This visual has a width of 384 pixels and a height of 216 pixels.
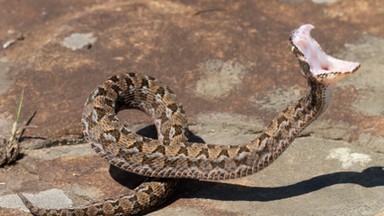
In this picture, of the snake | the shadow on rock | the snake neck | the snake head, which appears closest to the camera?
the snake head

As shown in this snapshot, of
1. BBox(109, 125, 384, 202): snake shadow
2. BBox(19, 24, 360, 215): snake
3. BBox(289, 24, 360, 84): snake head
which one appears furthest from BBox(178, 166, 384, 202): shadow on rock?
BBox(289, 24, 360, 84): snake head

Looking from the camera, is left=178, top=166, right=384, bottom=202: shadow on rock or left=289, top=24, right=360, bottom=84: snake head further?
left=178, top=166, right=384, bottom=202: shadow on rock

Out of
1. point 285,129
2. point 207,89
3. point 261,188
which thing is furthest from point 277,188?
point 207,89

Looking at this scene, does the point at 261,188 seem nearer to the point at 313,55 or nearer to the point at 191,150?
the point at 191,150

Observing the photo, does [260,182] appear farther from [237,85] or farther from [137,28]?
[137,28]

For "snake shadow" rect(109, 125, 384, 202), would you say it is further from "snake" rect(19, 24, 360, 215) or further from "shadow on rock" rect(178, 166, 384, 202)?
"snake" rect(19, 24, 360, 215)

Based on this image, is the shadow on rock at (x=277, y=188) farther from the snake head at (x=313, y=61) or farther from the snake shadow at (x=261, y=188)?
the snake head at (x=313, y=61)

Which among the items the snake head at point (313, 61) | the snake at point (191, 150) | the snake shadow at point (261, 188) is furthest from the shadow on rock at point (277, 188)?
the snake head at point (313, 61)
